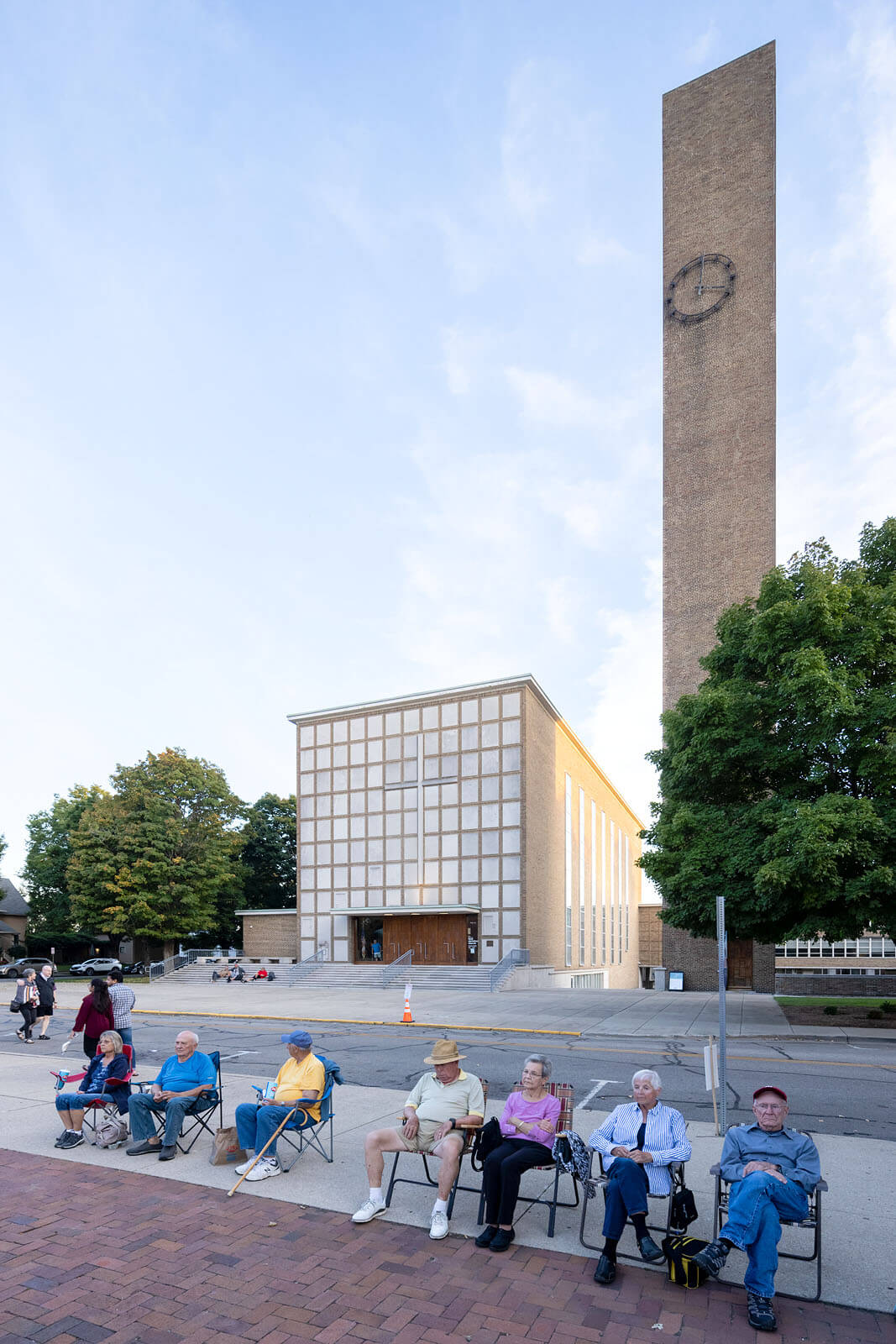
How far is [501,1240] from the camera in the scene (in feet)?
18.7

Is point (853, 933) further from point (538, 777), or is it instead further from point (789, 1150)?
point (538, 777)

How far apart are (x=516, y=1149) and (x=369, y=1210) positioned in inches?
43.7

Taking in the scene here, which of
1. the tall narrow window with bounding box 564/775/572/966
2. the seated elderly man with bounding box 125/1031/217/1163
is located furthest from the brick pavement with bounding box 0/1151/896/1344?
the tall narrow window with bounding box 564/775/572/966

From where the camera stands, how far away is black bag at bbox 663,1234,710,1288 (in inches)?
205

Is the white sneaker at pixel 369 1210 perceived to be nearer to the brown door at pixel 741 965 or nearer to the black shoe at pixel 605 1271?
the black shoe at pixel 605 1271

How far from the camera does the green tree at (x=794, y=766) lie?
1784 cm

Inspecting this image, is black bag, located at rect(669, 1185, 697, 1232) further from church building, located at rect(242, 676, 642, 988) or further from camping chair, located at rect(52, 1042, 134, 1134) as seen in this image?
church building, located at rect(242, 676, 642, 988)

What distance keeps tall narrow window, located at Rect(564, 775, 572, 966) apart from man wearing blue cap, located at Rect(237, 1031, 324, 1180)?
41894 millimetres

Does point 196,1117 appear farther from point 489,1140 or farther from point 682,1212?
point 682,1212

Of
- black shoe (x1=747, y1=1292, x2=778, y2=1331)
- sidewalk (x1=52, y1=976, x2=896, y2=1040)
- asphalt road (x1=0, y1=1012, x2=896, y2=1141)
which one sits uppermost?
black shoe (x1=747, y1=1292, x2=778, y2=1331)

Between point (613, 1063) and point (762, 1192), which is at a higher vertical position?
point (762, 1192)

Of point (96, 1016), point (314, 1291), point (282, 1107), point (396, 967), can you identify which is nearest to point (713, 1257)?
point (314, 1291)

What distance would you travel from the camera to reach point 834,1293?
16.9ft

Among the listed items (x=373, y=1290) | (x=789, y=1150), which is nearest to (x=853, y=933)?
(x=789, y=1150)
